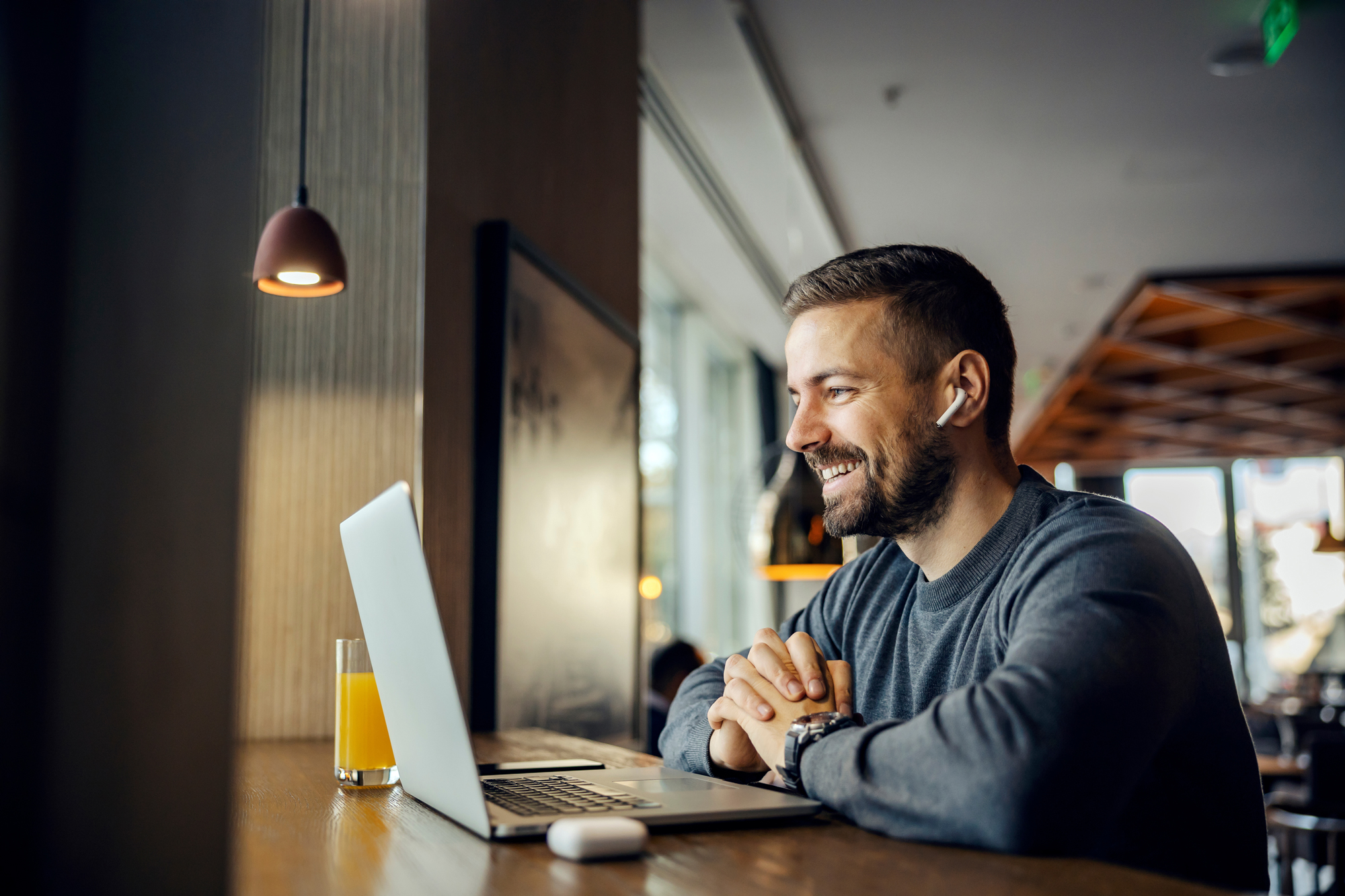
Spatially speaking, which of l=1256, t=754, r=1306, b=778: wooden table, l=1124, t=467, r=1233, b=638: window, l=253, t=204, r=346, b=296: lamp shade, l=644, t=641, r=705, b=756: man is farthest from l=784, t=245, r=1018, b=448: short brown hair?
l=1124, t=467, r=1233, b=638: window

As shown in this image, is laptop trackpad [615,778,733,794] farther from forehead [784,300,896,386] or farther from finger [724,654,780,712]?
forehead [784,300,896,386]

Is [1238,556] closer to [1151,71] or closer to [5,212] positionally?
[1151,71]

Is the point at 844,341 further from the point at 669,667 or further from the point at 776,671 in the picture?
the point at 669,667

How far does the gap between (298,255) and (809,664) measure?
100 centimetres

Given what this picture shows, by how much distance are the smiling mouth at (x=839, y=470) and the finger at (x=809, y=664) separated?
0.31 meters

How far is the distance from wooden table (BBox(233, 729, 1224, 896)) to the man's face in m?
0.48

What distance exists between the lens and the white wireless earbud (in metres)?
1.35

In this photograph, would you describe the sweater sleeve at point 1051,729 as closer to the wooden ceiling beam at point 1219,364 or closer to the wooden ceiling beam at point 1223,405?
the wooden ceiling beam at point 1219,364

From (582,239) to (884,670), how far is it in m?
1.79

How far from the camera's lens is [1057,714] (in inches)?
32.5

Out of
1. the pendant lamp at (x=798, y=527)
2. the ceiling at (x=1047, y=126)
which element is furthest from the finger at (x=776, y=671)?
the ceiling at (x=1047, y=126)

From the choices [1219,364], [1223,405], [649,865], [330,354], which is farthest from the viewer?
[1223,405]

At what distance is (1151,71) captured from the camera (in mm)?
3840

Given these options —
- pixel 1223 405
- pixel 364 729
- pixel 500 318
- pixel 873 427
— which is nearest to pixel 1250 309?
pixel 1223 405
